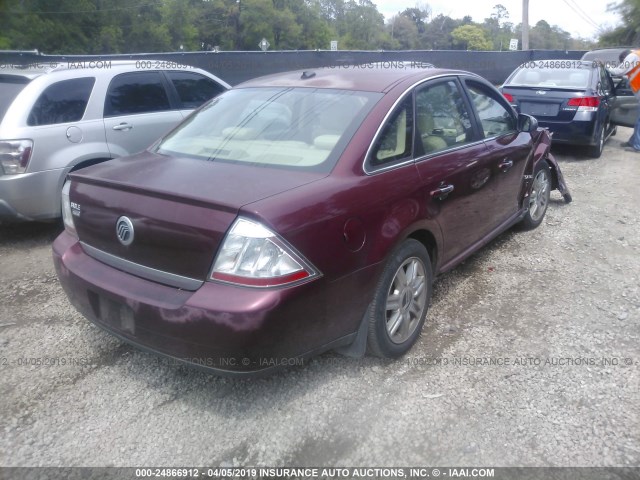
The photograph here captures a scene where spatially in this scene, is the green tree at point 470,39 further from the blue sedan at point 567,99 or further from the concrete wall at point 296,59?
the blue sedan at point 567,99

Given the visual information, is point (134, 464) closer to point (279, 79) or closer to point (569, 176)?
point (279, 79)

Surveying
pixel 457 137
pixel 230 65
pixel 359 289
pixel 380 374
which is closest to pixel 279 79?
pixel 457 137

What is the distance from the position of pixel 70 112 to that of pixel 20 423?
3.46m

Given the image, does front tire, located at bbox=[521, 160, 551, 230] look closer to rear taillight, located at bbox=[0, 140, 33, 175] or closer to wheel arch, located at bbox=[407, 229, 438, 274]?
wheel arch, located at bbox=[407, 229, 438, 274]

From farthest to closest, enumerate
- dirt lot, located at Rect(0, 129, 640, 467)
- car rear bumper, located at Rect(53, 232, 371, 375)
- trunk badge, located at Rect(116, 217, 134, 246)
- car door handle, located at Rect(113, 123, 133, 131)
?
1. car door handle, located at Rect(113, 123, 133, 131)
2. trunk badge, located at Rect(116, 217, 134, 246)
3. dirt lot, located at Rect(0, 129, 640, 467)
4. car rear bumper, located at Rect(53, 232, 371, 375)

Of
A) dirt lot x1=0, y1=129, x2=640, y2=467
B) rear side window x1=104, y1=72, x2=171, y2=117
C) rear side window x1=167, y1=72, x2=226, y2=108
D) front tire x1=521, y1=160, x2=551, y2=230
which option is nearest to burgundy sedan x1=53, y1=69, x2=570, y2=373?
dirt lot x1=0, y1=129, x2=640, y2=467

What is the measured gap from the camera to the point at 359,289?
2.92 meters

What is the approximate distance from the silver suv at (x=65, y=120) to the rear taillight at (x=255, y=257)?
3.38 metres

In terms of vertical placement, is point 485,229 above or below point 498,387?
above

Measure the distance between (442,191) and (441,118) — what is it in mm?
600

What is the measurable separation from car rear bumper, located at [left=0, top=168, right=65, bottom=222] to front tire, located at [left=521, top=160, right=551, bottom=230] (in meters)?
4.42

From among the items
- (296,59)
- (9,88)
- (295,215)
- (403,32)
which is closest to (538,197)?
(295,215)

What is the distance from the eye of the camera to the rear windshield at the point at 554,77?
9.46m

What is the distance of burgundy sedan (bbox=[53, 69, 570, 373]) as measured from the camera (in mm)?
2561
